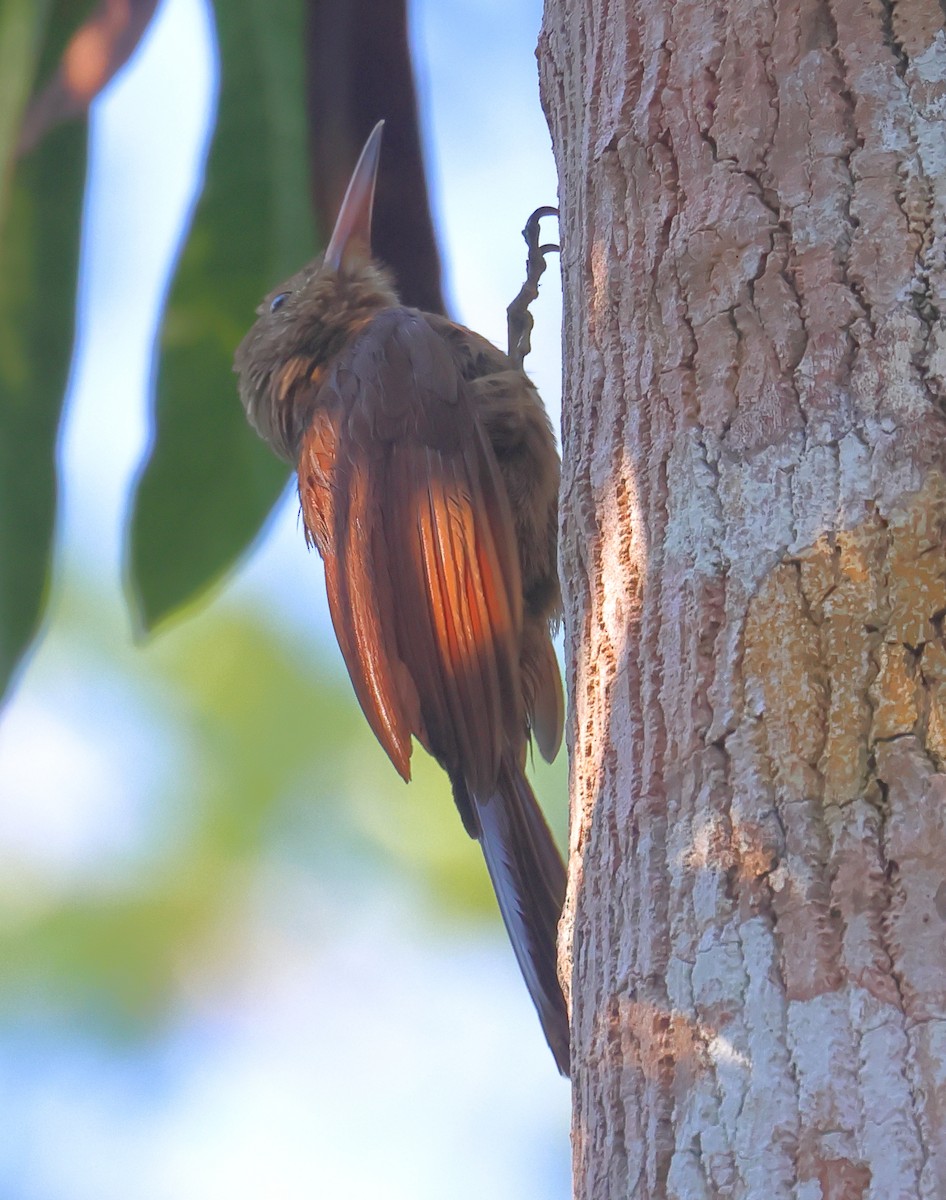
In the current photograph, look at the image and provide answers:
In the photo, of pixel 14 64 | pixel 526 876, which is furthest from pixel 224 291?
pixel 526 876

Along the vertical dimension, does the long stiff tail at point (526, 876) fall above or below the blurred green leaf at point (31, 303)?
below

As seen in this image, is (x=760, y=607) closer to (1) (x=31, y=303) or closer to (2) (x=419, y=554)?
(2) (x=419, y=554)

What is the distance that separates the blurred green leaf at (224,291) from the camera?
13.5ft

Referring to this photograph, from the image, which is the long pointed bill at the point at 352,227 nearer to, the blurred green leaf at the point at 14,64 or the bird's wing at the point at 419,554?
the bird's wing at the point at 419,554

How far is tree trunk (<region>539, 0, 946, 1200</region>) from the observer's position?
133 centimetres

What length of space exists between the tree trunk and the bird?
136 centimetres

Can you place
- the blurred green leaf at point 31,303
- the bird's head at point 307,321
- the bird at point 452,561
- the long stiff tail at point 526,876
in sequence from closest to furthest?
the long stiff tail at point 526,876, the bird at point 452,561, the blurred green leaf at point 31,303, the bird's head at point 307,321

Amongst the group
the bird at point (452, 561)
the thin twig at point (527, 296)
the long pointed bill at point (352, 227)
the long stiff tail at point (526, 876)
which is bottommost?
the long stiff tail at point (526, 876)

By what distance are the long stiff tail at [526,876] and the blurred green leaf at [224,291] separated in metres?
1.26

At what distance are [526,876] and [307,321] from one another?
1912 millimetres

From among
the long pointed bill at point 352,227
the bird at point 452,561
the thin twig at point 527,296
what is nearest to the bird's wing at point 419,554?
the bird at point 452,561

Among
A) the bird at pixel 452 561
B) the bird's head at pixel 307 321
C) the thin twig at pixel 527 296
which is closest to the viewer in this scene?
the bird at pixel 452 561

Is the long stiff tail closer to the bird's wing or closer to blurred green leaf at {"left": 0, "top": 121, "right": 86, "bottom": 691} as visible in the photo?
the bird's wing

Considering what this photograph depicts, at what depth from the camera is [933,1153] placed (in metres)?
1.22
